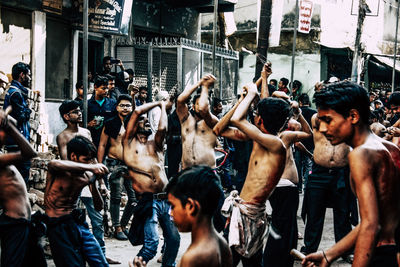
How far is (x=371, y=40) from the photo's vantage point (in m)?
27.1

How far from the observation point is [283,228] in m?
5.64

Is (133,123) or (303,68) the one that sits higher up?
(303,68)

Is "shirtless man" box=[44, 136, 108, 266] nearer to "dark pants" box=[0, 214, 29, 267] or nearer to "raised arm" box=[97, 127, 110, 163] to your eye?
"dark pants" box=[0, 214, 29, 267]

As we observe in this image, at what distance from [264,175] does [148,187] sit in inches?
64.3

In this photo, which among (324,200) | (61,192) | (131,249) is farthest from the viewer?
(131,249)

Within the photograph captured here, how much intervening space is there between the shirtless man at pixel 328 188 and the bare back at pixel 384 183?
138 inches

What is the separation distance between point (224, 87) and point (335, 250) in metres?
12.4

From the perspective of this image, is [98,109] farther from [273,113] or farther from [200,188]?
[200,188]

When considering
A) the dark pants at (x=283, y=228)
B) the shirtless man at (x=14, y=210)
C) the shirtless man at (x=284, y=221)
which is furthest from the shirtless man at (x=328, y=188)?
the shirtless man at (x=14, y=210)

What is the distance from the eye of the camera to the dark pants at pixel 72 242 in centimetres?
486

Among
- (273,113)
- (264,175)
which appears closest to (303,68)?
(273,113)

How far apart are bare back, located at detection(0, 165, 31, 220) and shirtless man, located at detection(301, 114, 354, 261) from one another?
10.7ft

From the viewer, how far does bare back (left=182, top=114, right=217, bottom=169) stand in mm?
7512

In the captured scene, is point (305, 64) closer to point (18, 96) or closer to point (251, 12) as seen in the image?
point (251, 12)
